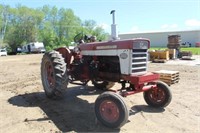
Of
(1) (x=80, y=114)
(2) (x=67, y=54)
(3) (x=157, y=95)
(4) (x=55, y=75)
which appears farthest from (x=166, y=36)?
(1) (x=80, y=114)

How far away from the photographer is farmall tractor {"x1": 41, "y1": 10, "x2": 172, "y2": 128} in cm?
463

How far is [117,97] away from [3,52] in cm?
3839

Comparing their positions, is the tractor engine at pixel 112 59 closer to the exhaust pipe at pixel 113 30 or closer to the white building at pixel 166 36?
the exhaust pipe at pixel 113 30

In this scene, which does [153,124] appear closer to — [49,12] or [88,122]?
[88,122]

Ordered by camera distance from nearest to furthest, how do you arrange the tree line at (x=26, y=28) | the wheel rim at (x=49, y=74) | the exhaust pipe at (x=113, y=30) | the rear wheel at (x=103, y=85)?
the exhaust pipe at (x=113, y=30) < the wheel rim at (x=49, y=74) < the rear wheel at (x=103, y=85) < the tree line at (x=26, y=28)

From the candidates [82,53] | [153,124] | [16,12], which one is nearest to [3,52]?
[16,12]

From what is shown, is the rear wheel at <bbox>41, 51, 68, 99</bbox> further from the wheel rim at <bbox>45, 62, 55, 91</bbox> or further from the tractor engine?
the tractor engine

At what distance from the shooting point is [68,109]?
5.74 metres

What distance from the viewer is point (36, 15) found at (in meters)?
56.7

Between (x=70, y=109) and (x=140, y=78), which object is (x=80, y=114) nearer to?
(x=70, y=109)

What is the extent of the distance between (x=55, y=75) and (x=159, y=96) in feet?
8.60

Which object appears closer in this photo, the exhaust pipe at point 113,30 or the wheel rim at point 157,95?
the exhaust pipe at point 113,30

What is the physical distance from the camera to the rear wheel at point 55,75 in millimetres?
Result: 6016

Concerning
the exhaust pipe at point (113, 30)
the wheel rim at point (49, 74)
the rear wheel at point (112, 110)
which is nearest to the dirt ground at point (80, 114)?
the rear wheel at point (112, 110)
